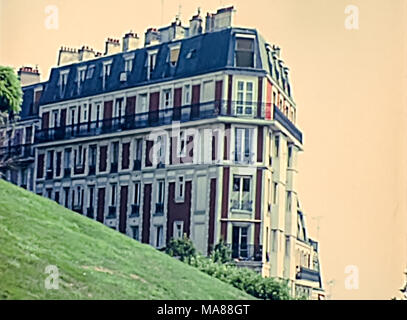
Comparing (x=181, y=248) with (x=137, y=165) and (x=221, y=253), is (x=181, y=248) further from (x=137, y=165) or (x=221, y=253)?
(x=137, y=165)

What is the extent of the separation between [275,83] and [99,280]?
26.3 feet

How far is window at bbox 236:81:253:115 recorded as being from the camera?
31578mm

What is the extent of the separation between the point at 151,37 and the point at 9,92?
3.72 m

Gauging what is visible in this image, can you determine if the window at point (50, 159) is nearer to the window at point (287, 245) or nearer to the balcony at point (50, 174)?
the balcony at point (50, 174)

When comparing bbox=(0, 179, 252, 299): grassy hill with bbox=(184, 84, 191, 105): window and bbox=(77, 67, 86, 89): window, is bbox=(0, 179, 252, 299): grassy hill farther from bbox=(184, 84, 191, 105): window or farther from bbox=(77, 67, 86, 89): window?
bbox=(77, 67, 86, 89): window

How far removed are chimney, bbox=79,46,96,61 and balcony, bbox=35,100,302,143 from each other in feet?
5.32

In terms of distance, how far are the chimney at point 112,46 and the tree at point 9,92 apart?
7.61 ft

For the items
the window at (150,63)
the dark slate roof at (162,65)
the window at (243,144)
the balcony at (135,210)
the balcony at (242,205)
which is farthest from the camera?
the window at (150,63)

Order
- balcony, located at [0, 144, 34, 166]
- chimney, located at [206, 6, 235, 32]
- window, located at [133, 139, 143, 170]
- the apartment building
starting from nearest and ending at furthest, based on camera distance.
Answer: chimney, located at [206, 6, 235, 32]
the apartment building
window, located at [133, 139, 143, 170]
balcony, located at [0, 144, 34, 166]

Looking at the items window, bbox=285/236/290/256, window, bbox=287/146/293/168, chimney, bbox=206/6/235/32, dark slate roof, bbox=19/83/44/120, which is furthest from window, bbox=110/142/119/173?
window, bbox=285/236/290/256

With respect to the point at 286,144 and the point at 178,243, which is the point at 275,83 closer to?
the point at 286,144

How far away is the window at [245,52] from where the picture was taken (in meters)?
31.7

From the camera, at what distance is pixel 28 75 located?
31.4m

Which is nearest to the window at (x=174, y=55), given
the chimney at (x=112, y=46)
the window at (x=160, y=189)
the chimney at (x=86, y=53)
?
the chimney at (x=112, y=46)
